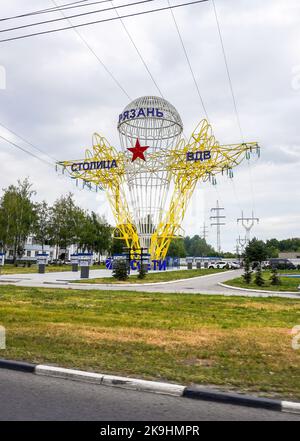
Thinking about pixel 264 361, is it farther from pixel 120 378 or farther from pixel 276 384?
pixel 120 378

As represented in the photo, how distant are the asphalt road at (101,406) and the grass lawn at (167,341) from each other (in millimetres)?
576

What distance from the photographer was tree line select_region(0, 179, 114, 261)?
5903 cm

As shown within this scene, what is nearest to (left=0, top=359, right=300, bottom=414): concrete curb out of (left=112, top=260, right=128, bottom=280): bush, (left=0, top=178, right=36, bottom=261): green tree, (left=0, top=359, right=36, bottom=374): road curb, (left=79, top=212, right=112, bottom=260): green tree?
(left=0, top=359, right=36, bottom=374): road curb

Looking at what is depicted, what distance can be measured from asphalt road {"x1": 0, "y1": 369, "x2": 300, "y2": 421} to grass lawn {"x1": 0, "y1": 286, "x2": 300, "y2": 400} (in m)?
0.58

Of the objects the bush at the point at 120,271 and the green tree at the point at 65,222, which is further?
the green tree at the point at 65,222

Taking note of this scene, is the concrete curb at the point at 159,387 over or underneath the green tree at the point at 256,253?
underneath

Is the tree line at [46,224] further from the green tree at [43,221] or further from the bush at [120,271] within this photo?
the bush at [120,271]

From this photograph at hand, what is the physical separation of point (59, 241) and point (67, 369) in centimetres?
6445

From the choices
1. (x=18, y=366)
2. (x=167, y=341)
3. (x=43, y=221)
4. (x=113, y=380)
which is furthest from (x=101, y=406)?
(x=43, y=221)

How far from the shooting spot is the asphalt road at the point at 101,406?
4.28 metres

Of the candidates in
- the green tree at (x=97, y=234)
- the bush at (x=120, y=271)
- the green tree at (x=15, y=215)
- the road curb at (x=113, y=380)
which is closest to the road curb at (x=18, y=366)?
the road curb at (x=113, y=380)

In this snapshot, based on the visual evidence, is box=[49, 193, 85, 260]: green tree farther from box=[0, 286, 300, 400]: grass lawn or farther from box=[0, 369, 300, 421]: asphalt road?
box=[0, 369, 300, 421]: asphalt road

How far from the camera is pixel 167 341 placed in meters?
7.87

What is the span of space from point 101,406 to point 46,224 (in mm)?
67566
